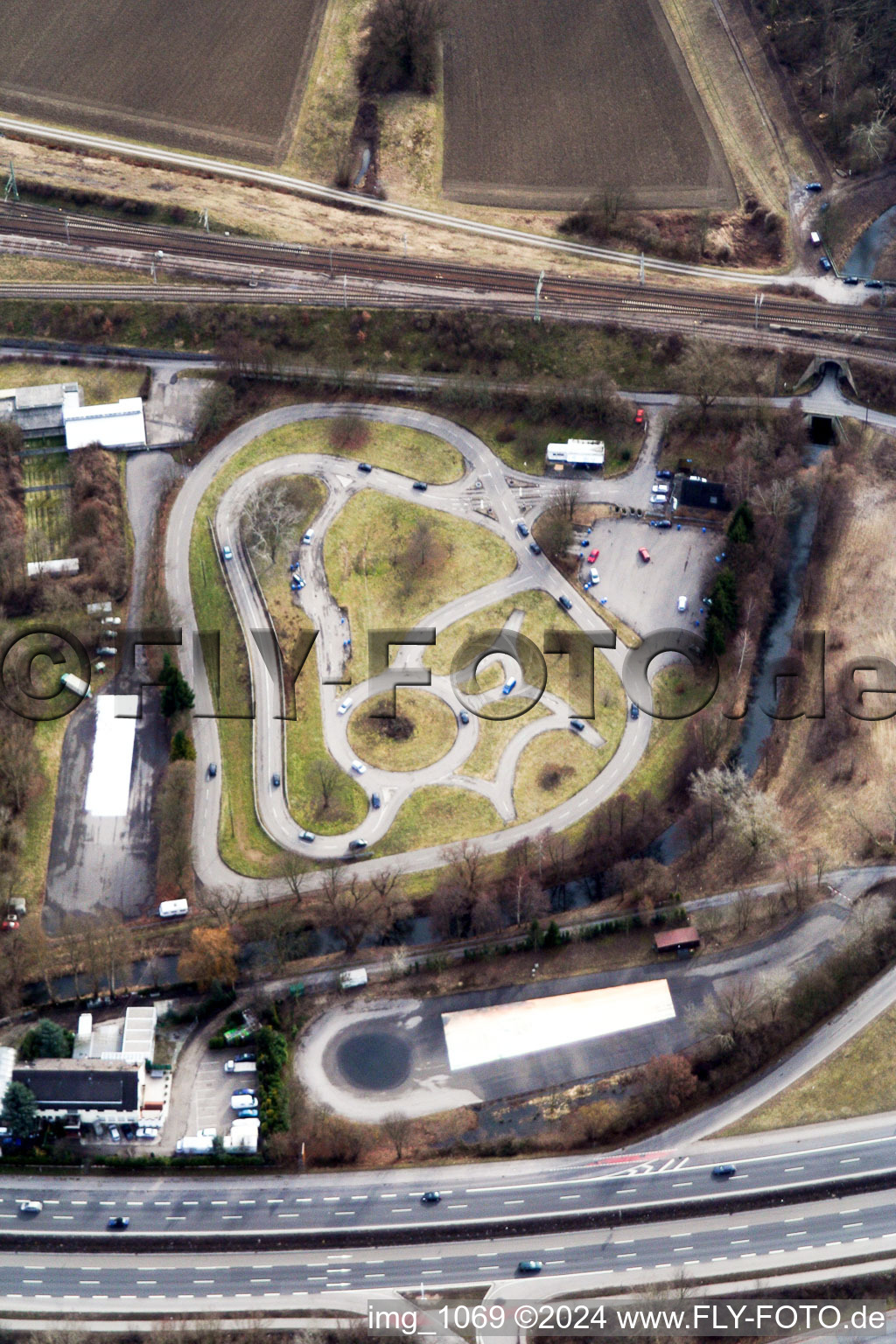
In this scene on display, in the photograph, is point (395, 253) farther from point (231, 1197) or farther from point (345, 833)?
point (231, 1197)

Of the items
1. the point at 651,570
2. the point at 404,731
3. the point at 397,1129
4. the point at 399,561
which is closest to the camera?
the point at 397,1129

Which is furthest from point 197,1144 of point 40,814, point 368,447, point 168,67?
point 168,67

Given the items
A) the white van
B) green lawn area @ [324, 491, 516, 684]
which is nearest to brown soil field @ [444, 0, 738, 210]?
green lawn area @ [324, 491, 516, 684]

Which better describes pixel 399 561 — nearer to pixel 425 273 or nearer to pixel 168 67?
pixel 425 273

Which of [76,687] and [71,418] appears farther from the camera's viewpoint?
[71,418]

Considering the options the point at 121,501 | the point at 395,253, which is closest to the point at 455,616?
the point at 121,501

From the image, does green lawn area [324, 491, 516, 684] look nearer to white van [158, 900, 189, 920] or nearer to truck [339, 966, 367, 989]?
white van [158, 900, 189, 920]

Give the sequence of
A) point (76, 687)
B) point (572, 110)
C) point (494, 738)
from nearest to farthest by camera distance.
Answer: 1. point (494, 738)
2. point (76, 687)
3. point (572, 110)
